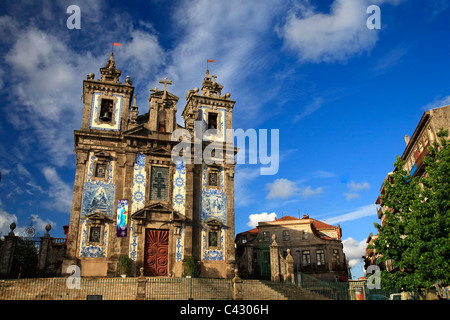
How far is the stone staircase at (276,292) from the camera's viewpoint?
68.1 ft

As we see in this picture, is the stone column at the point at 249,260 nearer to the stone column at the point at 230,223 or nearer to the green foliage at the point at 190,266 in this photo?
the stone column at the point at 230,223

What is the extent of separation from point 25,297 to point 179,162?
13.2 m

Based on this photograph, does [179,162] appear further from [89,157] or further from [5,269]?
[5,269]

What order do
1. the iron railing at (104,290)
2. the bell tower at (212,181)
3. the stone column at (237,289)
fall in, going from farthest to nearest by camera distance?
1. the bell tower at (212,181)
2. the stone column at (237,289)
3. the iron railing at (104,290)

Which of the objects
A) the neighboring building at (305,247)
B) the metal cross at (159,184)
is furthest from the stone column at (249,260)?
the neighboring building at (305,247)

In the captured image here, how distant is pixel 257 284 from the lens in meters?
21.9

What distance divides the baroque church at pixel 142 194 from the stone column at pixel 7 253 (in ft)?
10.3

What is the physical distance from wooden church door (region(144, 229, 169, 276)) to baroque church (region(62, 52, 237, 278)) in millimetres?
63

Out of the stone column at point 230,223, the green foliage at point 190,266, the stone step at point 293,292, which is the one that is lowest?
the stone step at point 293,292

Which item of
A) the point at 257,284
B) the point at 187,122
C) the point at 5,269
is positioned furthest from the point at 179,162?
the point at 5,269

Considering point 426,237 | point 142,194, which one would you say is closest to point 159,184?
point 142,194

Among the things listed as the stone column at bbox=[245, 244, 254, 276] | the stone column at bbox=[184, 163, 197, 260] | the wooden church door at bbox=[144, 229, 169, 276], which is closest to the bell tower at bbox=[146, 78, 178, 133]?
the stone column at bbox=[184, 163, 197, 260]

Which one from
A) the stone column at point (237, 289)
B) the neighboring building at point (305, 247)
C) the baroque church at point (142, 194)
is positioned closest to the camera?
the stone column at point (237, 289)

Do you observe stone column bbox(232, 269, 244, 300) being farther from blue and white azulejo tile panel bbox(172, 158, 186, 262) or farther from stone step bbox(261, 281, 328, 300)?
blue and white azulejo tile panel bbox(172, 158, 186, 262)
